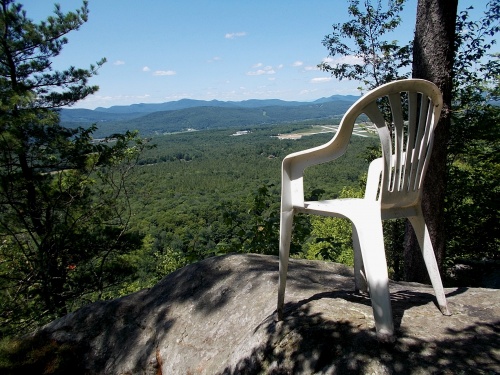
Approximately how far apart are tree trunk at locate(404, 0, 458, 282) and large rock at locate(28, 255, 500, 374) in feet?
2.70

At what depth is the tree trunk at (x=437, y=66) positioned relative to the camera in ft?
8.40

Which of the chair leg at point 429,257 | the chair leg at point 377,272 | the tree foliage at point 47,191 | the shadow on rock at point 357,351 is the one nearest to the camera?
the shadow on rock at point 357,351

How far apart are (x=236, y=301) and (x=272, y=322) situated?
1.67 ft

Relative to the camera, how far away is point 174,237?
1947 cm

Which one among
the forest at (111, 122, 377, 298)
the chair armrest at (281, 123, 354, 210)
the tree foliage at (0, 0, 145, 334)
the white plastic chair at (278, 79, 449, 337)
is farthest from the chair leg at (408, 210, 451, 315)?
the tree foliage at (0, 0, 145, 334)

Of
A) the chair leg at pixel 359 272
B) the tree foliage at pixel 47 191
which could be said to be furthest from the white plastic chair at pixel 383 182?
the tree foliage at pixel 47 191

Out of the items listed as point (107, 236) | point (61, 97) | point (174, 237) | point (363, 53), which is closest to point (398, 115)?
point (363, 53)

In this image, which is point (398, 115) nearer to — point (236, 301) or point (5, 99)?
point (236, 301)

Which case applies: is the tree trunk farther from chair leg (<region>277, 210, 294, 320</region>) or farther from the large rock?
chair leg (<region>277, 210, 294, 320</region>)

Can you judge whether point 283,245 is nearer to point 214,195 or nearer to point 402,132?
point 402,132

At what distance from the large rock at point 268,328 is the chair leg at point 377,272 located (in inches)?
3.3

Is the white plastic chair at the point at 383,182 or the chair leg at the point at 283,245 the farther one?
the chair leg at the point at 283,245

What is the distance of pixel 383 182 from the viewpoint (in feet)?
4.59

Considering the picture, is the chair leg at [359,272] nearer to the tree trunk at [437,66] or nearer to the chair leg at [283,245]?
the chair leg at [283,245]
